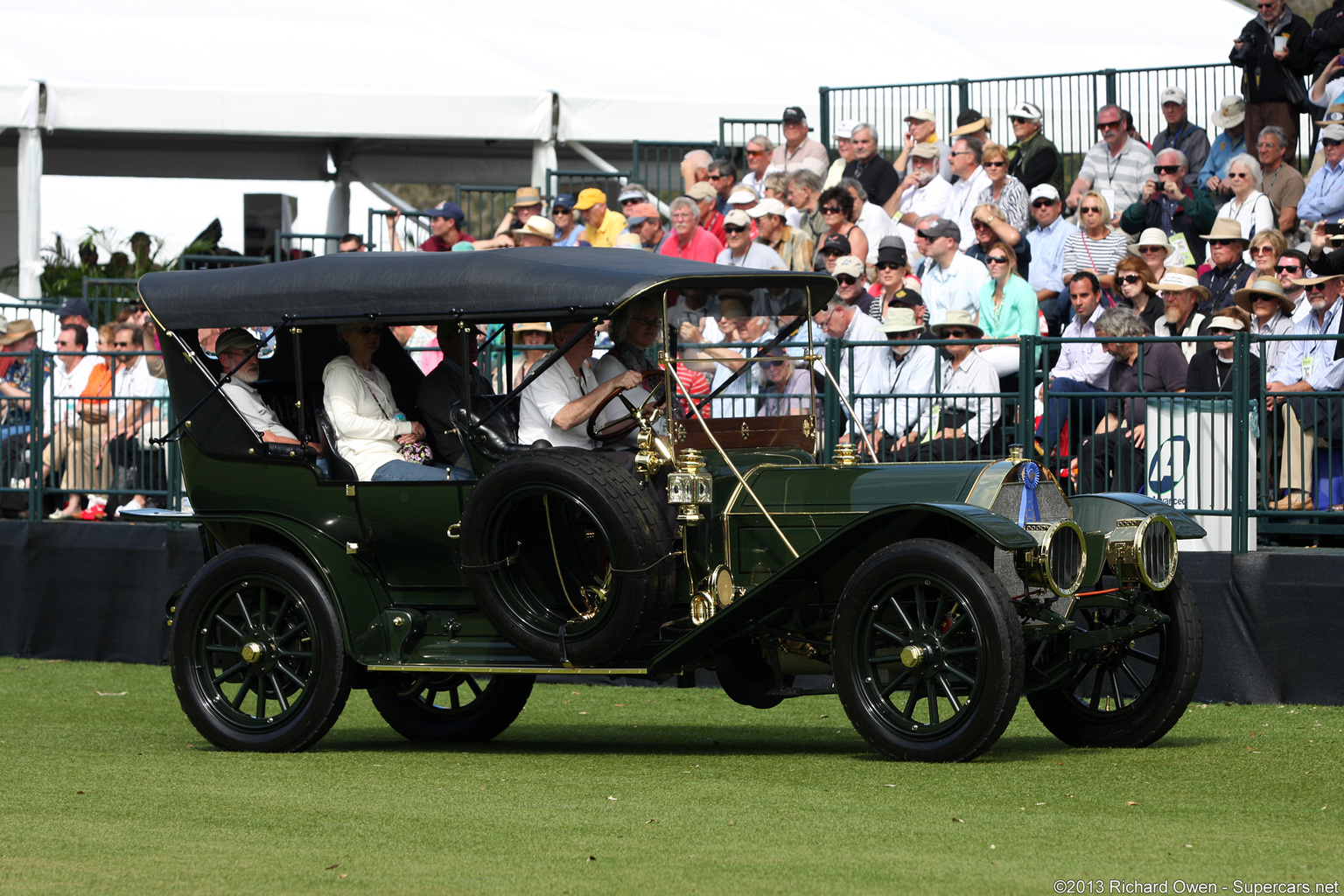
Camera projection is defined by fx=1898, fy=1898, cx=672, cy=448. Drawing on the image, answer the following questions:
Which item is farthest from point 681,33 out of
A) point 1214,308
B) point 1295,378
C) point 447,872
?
point 447,872

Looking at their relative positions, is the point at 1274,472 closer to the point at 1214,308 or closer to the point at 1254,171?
the point at 1214,308

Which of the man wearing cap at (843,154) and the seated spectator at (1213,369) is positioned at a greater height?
the man wearing cap at (843,154)

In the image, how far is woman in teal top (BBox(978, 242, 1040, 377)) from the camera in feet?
42.0

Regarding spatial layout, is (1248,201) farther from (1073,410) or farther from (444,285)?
(444,285)

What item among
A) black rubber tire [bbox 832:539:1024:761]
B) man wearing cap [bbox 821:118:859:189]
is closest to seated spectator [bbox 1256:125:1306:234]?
man wearing cap [bbox 821:118:859:189]

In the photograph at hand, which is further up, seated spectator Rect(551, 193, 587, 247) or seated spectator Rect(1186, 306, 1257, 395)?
seated spectator Rect(551, 193, 587, 247)

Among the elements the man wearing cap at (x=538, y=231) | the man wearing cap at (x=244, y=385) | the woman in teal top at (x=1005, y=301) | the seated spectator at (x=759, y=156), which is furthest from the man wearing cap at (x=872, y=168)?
the man wearing cap at (x=244, y=385)

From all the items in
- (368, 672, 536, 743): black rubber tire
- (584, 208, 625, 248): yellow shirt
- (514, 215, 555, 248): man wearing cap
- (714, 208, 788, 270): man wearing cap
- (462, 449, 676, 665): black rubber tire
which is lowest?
(368, 672, 536, 743): black rubber tire

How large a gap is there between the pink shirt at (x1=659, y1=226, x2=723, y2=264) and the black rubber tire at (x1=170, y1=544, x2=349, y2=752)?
7.52m

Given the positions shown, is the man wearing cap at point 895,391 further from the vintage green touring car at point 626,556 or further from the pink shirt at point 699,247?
the pink shirt at point 699,247

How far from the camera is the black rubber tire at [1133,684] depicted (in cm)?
777

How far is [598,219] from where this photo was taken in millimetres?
17391

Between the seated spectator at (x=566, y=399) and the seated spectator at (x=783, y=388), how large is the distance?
2.96 feet

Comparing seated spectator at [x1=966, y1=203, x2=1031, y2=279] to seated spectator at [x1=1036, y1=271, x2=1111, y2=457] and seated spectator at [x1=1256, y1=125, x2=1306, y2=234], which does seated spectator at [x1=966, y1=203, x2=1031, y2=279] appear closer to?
seated spectator at [x1=1036, y1=271, x2=1111, y2=457]
